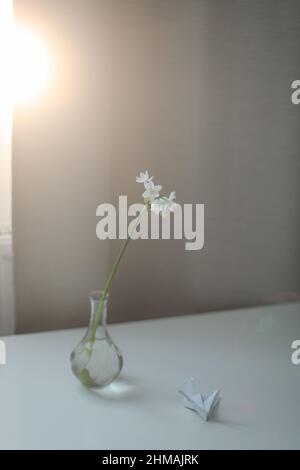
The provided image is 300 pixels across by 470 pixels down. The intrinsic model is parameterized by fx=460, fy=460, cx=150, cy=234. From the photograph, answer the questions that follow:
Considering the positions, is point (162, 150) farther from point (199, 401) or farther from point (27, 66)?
point (199, 401)

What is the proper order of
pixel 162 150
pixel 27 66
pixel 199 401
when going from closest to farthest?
pixel 199 401 → pixel 27 66 → pixel 162 150

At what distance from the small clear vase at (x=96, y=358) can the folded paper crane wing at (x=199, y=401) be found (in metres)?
0.16

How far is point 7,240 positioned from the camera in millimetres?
1482

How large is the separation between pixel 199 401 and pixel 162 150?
864 millimetres

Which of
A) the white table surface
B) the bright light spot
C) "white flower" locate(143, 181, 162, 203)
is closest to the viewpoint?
the white table surface

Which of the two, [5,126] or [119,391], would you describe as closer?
[119,391]

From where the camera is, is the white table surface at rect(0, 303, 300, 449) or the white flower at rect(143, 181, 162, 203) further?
the white flower at rect(143, 181, 162, 203)

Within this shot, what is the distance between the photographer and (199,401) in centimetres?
96

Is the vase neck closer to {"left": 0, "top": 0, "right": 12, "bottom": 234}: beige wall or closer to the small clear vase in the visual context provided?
the small clear vase

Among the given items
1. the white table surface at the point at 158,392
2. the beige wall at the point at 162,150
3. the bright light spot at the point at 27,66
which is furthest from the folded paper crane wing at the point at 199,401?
the bright light spot at the point at 27,66

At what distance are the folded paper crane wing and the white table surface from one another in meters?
0.01

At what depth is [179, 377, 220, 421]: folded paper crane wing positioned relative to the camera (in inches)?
36.9

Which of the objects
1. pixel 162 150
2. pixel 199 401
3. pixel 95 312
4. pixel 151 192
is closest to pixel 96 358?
pixel 95 312

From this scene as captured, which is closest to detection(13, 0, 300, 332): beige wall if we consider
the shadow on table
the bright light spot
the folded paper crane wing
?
the bright light spot
